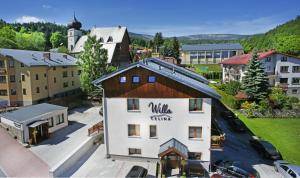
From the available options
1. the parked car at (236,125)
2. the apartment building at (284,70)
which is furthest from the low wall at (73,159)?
the apartment building at (284,70)

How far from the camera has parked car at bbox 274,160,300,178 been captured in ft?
61.6

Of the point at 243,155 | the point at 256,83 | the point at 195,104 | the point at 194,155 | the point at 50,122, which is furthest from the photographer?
the point at 256,83

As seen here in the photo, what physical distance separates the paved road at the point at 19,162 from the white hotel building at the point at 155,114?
713 cm

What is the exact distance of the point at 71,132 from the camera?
30.6 meters

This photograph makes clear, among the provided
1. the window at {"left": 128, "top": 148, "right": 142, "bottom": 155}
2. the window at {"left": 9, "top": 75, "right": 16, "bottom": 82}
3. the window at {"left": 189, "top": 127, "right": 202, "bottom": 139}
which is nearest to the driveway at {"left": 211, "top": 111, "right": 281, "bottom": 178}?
the window at {"left": 189, "top": 127, "right": 202, "bottom": 139}

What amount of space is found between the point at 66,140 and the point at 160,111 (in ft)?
47.1

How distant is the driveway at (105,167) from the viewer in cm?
2012

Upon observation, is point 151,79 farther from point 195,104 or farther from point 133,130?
point 133,130

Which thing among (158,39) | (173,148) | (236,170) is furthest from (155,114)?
(158,39)

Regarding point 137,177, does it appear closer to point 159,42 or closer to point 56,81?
point 56,81

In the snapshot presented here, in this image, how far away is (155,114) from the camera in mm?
21625

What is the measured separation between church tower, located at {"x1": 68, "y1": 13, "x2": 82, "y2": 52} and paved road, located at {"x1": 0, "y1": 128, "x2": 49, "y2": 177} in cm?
5517

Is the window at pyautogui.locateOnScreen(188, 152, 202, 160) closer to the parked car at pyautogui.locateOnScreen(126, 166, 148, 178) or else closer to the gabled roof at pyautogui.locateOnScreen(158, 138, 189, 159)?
the gabled roof at pyautogui.locateOnScreen(158, 138, 189, 159)

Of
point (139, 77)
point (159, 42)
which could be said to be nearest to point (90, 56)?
point (139, 77)
